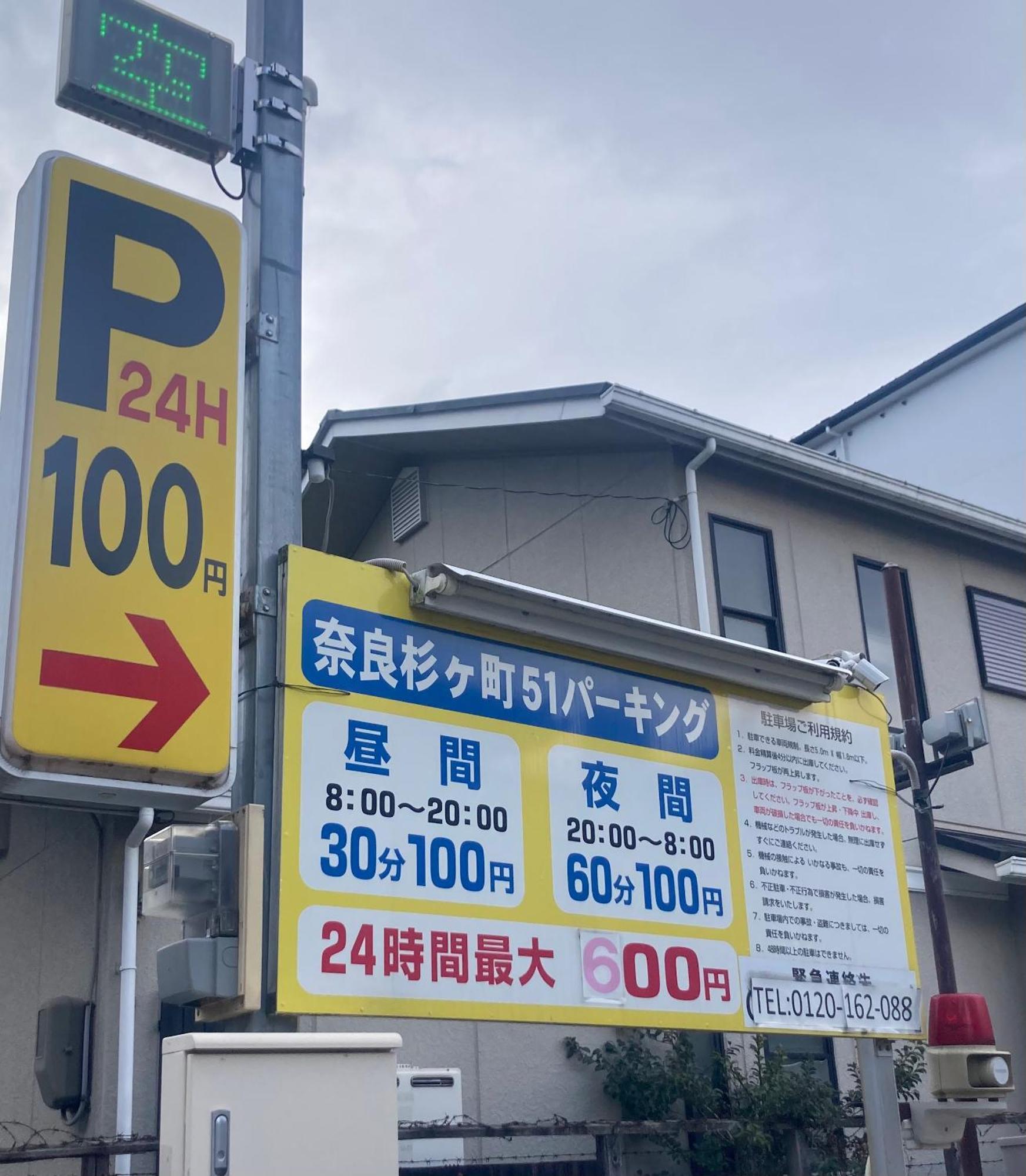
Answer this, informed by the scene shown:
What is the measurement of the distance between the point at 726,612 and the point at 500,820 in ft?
24.8

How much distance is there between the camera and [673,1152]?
10.8 m

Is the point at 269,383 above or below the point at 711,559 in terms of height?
below

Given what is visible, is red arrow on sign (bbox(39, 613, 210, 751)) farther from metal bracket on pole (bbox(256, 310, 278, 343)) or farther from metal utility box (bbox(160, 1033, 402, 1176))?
metal bracket on pole (bbox(256, 310, 278, 343))

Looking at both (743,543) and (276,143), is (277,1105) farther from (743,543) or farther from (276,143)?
(743,543)

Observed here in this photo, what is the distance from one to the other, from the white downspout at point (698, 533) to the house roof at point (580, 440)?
144 millimetres

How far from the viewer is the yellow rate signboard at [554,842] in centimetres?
546

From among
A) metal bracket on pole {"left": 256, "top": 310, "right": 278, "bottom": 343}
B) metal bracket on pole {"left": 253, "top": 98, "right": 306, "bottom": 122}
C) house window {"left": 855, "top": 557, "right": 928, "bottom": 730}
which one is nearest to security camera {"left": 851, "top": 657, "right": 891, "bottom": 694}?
metal bracket on pole {"left": 256, "top": 310, "right": 278, "bottom": 343}

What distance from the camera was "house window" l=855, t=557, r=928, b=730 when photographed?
14.6 metres

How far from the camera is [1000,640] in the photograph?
16.0 meters

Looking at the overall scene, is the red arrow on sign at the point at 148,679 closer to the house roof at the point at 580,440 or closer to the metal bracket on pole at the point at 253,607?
the metal bracket on pole at the point at 253,607

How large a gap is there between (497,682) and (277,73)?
298cm

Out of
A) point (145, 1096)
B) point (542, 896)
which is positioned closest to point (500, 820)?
point (542, 896)

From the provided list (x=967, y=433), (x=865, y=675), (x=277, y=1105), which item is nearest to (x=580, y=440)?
(x=865, y=675)

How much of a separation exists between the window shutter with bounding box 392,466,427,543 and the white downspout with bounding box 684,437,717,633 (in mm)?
3170
